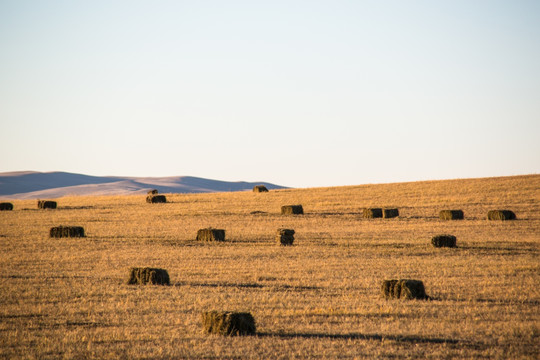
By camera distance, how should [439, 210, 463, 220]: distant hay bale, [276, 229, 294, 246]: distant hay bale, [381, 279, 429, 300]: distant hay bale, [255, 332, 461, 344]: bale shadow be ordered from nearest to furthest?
[255, 332, 461, 344]: bale shadow → [381, 279, 429, 300]: distant hay bale → [276, 229, 294, 246]: distant hay bale → [439, 210, 463, 220]: distant hay bale

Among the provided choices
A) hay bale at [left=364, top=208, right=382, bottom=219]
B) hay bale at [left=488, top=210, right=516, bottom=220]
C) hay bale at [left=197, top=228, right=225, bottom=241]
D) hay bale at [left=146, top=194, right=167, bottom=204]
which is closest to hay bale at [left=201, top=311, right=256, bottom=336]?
hay bale at [left=197, top=228, right=225, bottom=241]

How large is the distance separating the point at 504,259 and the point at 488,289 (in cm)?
745

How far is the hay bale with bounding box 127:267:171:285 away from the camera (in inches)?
756

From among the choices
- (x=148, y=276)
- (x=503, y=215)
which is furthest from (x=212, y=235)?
(x=503, y=215)

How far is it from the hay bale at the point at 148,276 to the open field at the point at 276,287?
0.34 m

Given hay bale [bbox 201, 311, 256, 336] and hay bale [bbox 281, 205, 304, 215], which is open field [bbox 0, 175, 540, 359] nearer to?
hay bale [bbox 201, 311, 256, 336]

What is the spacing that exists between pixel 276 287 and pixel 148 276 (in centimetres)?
352

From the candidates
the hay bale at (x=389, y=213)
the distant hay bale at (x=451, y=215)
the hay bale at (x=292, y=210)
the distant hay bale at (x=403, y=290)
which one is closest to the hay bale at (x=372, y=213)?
the hay bale at (x=389, y=213)

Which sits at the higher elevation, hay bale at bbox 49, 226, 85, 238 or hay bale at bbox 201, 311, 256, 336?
hay bale at bbox 49, 226, 85, 238

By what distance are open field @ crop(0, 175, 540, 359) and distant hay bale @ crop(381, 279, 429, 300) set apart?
29 centimetres

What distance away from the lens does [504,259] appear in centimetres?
2516

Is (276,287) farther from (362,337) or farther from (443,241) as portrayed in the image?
(443,241)

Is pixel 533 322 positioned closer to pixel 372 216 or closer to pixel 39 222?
pixel 372 216

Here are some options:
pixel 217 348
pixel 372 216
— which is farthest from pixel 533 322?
pixel 372 216
